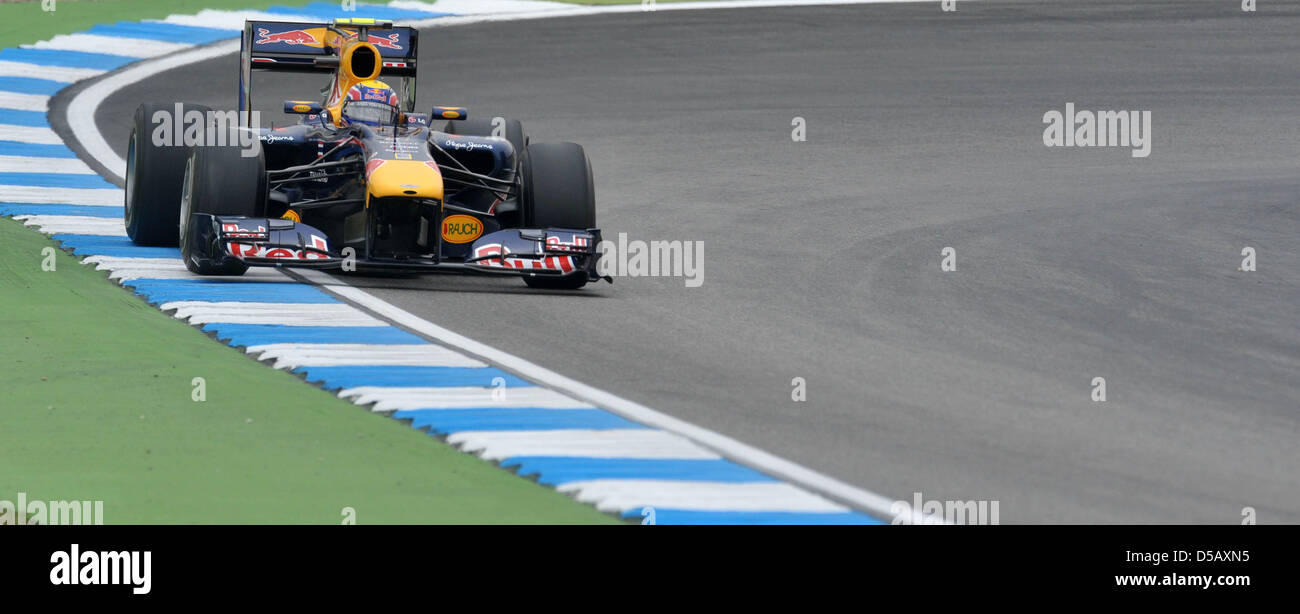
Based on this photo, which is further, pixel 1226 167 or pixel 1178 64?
pixel 1178 64

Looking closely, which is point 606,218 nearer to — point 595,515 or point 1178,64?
point 595,515

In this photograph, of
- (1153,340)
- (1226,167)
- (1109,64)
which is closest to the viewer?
(1153,340)

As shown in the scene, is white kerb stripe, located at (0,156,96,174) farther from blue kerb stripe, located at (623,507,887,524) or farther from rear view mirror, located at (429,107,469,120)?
blue kerb stripe, located at (623,507,887,524)

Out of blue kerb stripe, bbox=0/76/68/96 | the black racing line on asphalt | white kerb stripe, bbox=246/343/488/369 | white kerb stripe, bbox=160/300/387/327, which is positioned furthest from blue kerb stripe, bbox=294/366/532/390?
blue kerb stripe, bbox=0/76/68/96

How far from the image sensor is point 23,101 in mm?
18344

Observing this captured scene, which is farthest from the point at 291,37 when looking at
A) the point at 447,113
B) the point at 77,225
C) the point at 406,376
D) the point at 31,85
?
the point at 31,85

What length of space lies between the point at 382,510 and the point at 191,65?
48.6 feet

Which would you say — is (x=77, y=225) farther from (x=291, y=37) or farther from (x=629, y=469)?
(x=629, y=469)

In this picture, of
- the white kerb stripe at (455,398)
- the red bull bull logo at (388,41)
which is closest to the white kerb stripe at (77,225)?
the red bull bull logo at (388,41)

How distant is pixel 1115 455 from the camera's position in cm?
735

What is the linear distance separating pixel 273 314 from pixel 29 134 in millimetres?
7730

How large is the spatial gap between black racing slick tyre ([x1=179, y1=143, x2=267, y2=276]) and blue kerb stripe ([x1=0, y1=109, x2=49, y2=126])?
23.2 feet
